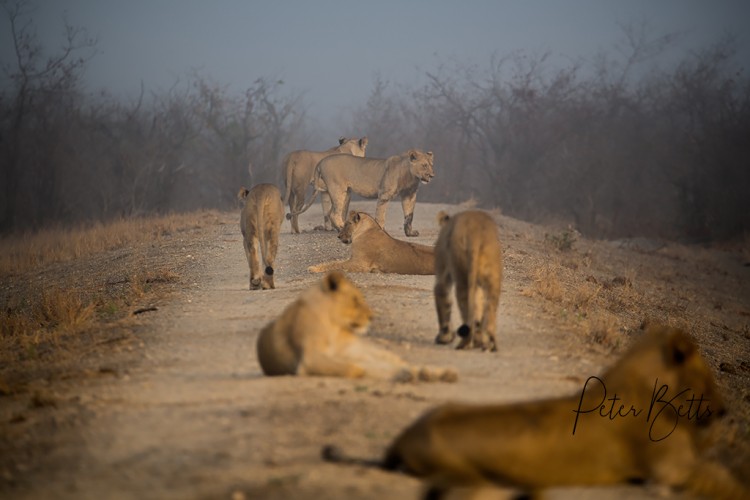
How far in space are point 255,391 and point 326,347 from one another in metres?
0.56

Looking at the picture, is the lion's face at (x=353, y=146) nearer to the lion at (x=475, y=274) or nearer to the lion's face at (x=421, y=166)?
the lion's face at (x=421, y=166)

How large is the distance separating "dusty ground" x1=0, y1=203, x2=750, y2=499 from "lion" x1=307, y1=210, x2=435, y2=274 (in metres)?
0.41

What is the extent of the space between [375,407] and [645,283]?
43.9 feet

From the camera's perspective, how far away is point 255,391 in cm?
606

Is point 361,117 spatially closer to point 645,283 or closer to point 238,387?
point 645,283

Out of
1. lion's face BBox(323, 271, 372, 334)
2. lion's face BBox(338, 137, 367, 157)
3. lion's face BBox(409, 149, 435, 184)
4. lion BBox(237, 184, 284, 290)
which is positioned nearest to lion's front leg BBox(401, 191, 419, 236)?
lion's face BBox(409, 149, 435, 184)

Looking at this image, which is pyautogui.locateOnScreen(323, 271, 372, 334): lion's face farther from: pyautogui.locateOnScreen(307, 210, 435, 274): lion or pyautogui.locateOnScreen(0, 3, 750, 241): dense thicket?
pyautogui.locateOnScreen(0, 3, 750, 241): dense thicket

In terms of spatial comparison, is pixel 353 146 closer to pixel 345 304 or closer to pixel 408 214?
pixel 408 214

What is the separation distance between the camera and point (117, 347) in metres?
8.29

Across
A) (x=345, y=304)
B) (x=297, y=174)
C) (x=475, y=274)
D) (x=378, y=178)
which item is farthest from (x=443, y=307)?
(x=297, y=174)

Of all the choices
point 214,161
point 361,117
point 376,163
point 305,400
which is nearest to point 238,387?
point 305,400

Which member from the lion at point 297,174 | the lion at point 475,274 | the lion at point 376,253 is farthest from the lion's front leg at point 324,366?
the lion at point 297,174

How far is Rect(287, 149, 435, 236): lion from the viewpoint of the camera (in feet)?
61.2

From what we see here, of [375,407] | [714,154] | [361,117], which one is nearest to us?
[375,407]
